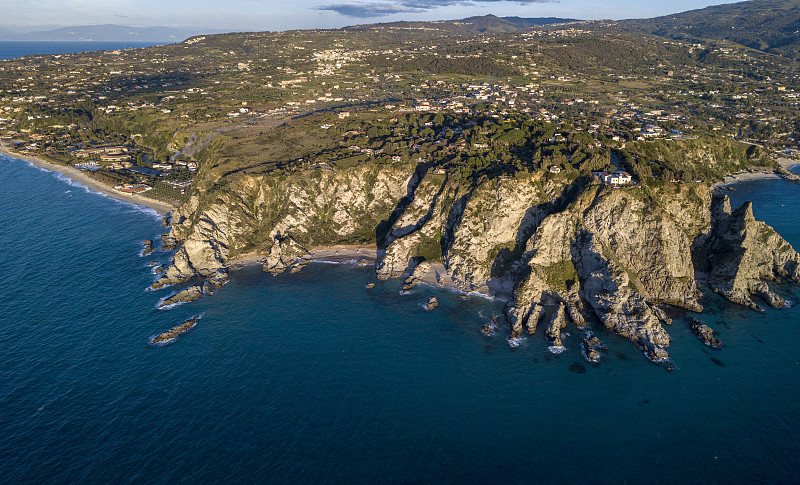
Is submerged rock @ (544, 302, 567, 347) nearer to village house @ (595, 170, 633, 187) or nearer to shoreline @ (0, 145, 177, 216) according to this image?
village house @ (595, 170, 633, 187)

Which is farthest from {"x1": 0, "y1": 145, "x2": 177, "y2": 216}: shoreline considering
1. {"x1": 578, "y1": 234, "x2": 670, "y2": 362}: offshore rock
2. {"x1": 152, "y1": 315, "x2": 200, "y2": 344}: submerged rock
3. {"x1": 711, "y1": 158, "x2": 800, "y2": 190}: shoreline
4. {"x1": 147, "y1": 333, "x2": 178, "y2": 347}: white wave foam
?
{"x1": 711, "y1": 158, "x2": 800, "y2": 190}: shoreline

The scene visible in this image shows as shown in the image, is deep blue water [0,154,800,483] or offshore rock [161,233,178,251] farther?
offshore rock [161,233,178,251]

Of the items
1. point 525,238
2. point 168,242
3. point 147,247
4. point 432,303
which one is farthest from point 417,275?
point 147,247

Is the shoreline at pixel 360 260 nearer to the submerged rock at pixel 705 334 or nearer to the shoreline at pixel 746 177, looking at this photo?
the submerged rock at pixel 705 334

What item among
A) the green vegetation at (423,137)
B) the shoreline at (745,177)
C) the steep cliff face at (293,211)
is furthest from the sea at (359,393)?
the shoreline at (745,177)

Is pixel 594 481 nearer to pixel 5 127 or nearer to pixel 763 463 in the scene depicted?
pixel 763 463

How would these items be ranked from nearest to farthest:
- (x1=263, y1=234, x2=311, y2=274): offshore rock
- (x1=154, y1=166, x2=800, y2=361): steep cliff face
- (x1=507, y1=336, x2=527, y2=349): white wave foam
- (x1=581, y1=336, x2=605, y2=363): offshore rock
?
1. (x1=581, y1=336, x2=605, y2=363): offshore rock
2. (x1=507, y1=336, x2=527, y2=349): white wave foam
3. (x1=154, y1=166, x2=800, y2=361): steep cliff face
4. (x1=263, y1=234, x2=311, y2=274): offshore rock

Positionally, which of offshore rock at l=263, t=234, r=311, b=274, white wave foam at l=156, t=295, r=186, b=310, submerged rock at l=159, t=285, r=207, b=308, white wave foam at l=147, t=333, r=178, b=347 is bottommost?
white wave foam at l=147, t=333, r=178, b=347

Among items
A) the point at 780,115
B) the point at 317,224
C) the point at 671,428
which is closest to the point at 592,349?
the point at 671,428

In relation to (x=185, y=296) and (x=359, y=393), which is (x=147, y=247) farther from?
(x=359, y=393)
